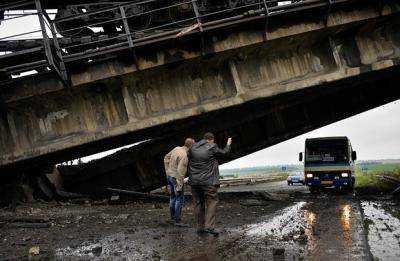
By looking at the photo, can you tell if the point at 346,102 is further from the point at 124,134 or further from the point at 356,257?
the point at 356,257

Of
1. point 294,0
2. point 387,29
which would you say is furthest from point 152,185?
point 387,29

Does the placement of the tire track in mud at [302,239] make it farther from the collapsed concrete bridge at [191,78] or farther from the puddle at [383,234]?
the collapsed concrete bridge at [191,78]

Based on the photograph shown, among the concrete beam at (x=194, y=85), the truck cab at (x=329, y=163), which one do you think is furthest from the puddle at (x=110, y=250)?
the truck cab at (x=329, y=163)

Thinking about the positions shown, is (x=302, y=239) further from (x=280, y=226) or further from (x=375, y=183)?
(x=375, y=183)

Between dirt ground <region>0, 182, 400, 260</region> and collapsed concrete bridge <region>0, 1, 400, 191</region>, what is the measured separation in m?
2.06

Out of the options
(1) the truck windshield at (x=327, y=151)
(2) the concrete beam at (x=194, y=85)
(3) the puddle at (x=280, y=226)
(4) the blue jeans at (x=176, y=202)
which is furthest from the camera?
(1) the truck windshield at (x=327, y=151)

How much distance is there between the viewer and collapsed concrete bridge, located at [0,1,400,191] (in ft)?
34.1

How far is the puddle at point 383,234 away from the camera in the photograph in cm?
545

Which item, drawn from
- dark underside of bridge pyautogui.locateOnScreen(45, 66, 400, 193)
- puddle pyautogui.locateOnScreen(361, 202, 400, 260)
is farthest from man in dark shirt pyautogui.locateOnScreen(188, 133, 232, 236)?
dark underside of bridge pyautogui.locateOnScreen(45, 66, 400, 193)

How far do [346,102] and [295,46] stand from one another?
16.7ft

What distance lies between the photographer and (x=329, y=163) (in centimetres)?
2041

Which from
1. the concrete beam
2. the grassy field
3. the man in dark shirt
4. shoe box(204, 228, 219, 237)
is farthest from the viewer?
the grassy field

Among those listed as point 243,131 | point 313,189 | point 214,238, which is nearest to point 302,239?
point 214,238

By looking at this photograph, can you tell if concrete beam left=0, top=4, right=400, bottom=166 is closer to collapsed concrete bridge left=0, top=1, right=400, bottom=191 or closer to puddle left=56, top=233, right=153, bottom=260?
collapsed concrete bridge left=0, top=1, right=400, bottom=191
